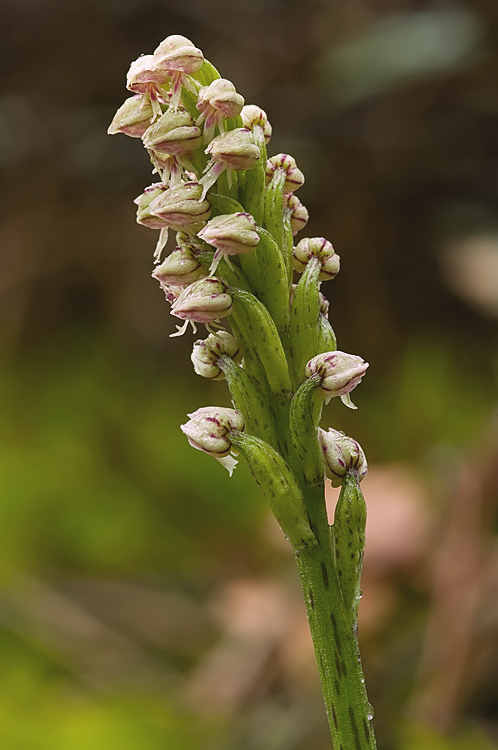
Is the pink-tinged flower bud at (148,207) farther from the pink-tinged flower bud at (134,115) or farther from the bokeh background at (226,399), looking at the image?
the bokeh background at (226,399)

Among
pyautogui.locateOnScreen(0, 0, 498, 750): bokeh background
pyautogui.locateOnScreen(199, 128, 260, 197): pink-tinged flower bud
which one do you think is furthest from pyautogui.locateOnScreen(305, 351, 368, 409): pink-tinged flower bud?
pyautogui.locateOnScreen(0, 0, 498, 750): bokeh background

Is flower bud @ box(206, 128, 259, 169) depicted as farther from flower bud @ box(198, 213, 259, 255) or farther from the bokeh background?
the bokeh background

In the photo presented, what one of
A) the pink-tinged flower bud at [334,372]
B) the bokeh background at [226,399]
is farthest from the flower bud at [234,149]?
the bokeh background at [226,399]

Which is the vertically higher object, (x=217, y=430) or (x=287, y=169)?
(x=287, y=169)

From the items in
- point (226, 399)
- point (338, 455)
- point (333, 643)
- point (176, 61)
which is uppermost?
point (226, 399)

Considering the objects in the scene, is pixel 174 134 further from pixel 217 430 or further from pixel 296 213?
pixel 217 430

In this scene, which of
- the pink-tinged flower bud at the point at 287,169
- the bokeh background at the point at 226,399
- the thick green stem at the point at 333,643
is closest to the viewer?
the thick green stem at the point at 333,643

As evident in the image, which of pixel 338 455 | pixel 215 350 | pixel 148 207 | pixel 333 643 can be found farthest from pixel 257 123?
pixel 333 643

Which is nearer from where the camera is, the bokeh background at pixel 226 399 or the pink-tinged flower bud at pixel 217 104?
the pink-tinged flower bud at pixel 217 104
